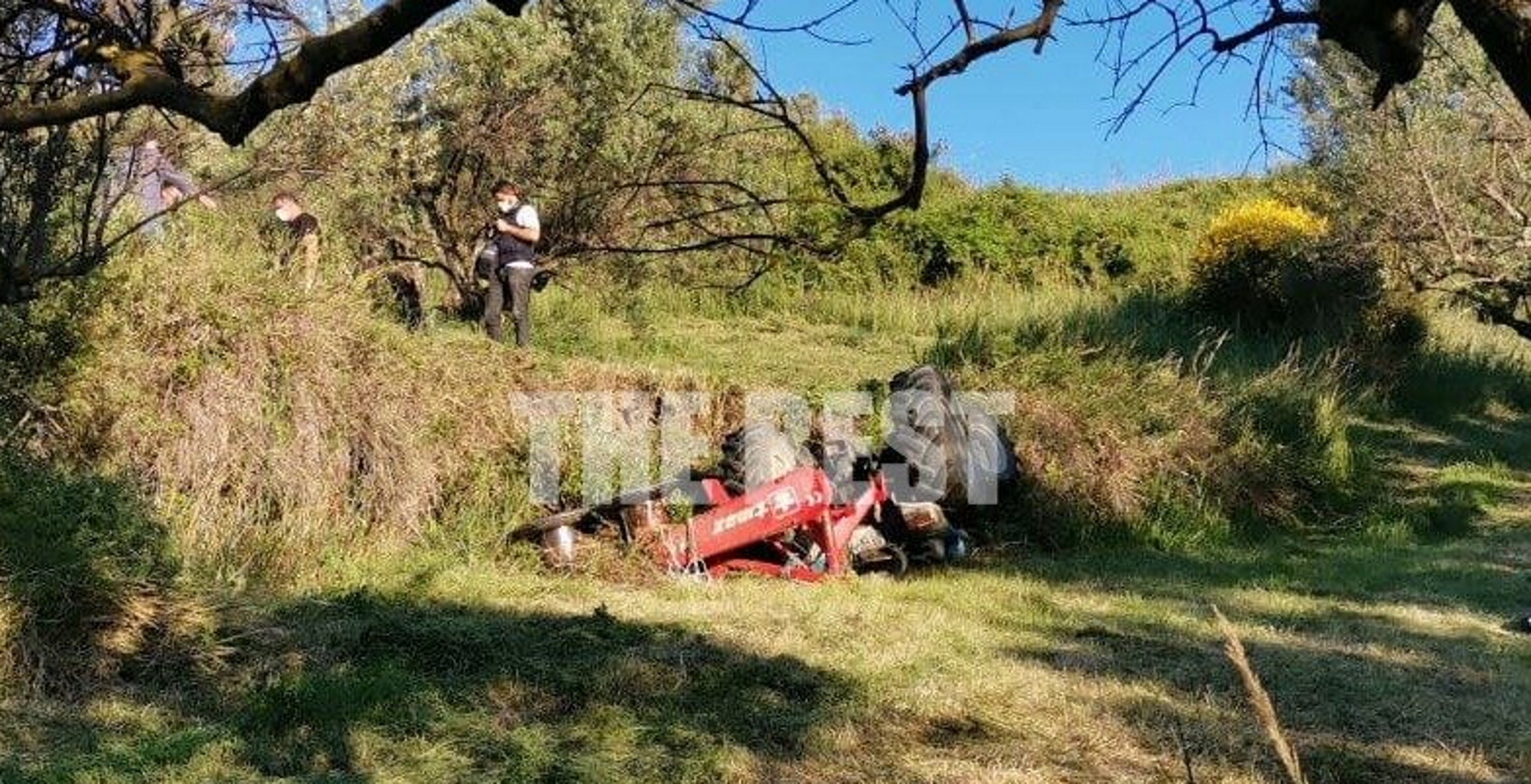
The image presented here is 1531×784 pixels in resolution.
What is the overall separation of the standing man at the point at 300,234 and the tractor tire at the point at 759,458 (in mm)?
2710

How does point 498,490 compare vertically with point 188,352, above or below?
below

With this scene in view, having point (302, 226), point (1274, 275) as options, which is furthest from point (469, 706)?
point (1274, 275)

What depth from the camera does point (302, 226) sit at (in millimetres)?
10164

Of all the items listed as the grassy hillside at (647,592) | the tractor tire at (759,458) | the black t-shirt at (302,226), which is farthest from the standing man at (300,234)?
the tractor tire at (759,458)

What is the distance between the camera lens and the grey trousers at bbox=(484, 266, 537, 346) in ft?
37.7

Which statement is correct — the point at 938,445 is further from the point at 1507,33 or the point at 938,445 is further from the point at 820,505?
the point at 1507,33

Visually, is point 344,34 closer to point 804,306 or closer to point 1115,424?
point 1115,424

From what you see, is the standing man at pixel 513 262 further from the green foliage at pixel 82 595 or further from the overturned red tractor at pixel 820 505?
the green foliage at pixel 82 595

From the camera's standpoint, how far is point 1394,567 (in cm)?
927

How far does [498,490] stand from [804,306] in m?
9.27

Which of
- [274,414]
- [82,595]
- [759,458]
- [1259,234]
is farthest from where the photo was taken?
[1259,234]

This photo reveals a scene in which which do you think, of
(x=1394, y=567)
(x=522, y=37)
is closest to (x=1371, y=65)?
(x=1394, y=567)

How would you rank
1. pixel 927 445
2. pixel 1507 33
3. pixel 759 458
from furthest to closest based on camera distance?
Result: pixel 927 445 → pixel 759 458 → pixel 1507 33

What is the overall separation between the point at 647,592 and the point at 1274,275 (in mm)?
13541
